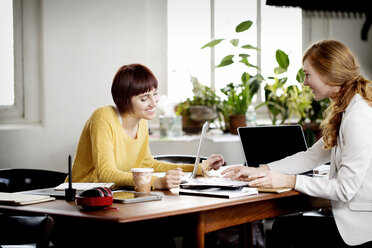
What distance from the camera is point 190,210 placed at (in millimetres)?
1549

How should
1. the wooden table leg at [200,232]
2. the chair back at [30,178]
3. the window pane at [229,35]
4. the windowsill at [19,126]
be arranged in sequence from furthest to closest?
the window pane at [229,35] → the windowsill at [19,126] → the chair back at [30,178] → the wooden table leg at [200,232]

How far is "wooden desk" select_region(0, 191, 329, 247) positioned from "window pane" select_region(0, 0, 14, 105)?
73.8 inches

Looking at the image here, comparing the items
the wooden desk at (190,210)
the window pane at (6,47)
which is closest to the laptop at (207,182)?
the wooden desk at (190,210)

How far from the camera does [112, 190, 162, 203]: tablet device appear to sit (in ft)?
5.46

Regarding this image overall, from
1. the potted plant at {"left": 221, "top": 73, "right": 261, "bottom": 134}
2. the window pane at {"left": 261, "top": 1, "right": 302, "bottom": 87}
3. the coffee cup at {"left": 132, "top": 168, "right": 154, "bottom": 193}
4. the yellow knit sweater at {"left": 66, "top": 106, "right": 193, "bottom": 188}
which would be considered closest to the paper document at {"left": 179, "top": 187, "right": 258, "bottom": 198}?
the coffee cup at {"left": 132, "top": 168, "right": 154, "bottom": 193}

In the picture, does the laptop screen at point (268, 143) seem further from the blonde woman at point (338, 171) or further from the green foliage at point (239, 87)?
the green foliage at point (239, 87)

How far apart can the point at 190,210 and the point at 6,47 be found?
2.29 metres

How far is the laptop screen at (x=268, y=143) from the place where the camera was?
249cm

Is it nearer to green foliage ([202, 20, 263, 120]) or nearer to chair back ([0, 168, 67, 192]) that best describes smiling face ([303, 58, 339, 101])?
chair back ([0, 168, 67, 192])

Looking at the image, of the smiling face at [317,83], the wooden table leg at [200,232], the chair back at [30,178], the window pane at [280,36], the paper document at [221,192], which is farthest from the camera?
the window pane at [280,36]

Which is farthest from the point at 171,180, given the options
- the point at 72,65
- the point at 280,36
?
the point at 280,36

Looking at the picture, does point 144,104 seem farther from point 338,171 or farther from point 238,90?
point 238,90

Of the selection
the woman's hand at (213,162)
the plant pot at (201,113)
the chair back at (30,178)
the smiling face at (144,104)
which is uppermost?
the smiling face at (144,104)

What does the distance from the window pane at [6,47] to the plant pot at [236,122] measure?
164 centimetres
